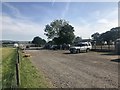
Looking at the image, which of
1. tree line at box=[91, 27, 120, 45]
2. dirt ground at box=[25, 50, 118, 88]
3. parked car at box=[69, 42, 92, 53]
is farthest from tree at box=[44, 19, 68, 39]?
dirt ground at box=[25, 50, 118, 88]

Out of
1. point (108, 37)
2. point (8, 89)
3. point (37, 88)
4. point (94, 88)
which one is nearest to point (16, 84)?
point (8, 89)

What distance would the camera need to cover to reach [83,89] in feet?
29.8

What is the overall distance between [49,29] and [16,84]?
284 ft

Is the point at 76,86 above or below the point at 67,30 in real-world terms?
below

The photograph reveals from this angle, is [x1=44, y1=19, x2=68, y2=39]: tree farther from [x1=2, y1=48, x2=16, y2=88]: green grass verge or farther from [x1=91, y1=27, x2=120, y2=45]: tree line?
[x1=2, y1=48, x2=16, y2=88]: green grass verge

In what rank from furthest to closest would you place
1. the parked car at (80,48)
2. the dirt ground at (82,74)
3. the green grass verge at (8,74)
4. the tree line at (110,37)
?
the tree line at (110,37), the parked car at (80,48), the dirt ground at (82,74), the green grass verge at (8,74)

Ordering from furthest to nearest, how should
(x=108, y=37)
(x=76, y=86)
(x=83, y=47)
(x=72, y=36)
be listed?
(x=108, y=37), (x=72, y=36), (x=83, y=47), (x=76, y=86)

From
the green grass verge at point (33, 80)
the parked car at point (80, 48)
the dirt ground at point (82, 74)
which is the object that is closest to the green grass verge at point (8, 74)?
the green grass verge at point (33, 80)

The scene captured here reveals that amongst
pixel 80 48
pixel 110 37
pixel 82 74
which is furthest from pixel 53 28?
pixel 82 74

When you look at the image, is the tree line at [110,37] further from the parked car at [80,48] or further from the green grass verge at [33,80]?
the green grass verge at [33,80]

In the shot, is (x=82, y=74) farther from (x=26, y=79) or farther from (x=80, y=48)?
(x=80, y=48)

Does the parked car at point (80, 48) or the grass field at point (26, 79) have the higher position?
the parked car at point (80, 48)

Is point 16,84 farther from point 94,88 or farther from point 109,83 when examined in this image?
point 109,83

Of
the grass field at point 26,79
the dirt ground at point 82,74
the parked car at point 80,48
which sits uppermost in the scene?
the parked car at point 80,48
